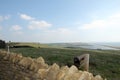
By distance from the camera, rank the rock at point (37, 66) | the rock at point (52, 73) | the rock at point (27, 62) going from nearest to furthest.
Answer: the rock at point (52, 73) → the rock at point (37, 66) → the rock at point (27, 62)

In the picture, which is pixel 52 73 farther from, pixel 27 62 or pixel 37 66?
pixel 27 62

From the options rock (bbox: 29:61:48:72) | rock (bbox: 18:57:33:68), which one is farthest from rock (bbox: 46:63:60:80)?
rock (bbox: 18:57:33:68)

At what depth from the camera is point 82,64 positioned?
1094cm

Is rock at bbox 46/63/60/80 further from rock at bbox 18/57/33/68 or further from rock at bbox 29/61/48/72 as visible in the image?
rock at bbox 18/57/33/68

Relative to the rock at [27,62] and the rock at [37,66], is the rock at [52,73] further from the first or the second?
the rock at [27,62]

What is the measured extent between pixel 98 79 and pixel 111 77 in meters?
10.6

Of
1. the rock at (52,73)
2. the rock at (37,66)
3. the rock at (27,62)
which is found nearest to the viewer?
the rock at (52,73)

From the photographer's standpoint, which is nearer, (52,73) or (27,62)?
(52,73)

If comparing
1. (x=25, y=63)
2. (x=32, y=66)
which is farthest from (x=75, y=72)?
(x=25, y=63)

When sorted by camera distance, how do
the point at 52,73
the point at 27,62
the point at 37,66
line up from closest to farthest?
the point at 52,73, the point at 37,66, the point at 27,62

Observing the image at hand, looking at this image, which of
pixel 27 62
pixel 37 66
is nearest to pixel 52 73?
pixel 37 66

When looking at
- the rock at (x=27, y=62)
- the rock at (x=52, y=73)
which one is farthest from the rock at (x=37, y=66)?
the rock at (x=52, y=73)

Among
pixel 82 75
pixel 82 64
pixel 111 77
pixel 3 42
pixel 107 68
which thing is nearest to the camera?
pixel 82 75

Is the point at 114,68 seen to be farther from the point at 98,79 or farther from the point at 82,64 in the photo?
the point at 98,79
